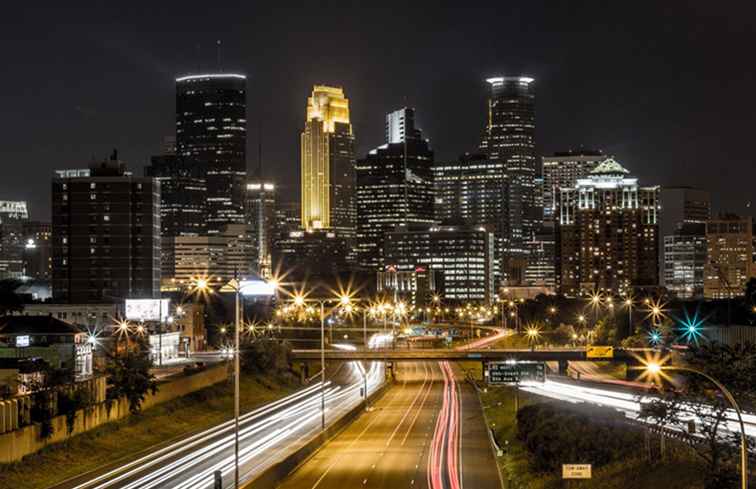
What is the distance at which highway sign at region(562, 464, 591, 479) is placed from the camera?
170 feet

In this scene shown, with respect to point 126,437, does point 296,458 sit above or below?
above

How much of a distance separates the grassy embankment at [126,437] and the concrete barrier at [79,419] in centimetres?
45

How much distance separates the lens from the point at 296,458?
67125 mm

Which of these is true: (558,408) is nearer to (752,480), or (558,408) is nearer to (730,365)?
(730,365)

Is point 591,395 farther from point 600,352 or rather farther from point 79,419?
point 79,419

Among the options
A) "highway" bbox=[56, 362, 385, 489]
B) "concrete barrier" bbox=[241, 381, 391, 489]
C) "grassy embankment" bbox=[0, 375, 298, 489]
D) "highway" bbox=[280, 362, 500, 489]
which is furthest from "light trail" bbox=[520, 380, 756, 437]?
"grassy embankment" bbox=[0, 375, 298, 489]

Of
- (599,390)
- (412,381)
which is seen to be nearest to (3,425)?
(599,390)

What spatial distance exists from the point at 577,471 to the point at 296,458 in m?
20.8

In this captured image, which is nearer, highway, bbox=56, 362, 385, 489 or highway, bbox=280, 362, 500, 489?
highway, bbox=56, 362, 385, 489

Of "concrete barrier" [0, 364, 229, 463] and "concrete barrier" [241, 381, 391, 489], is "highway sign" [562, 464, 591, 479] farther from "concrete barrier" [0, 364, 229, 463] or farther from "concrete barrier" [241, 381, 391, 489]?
"concrete barrier" [0, 364, 229, 463]

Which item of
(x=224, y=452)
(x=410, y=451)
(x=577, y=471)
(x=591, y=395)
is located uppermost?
(x=577, y=471)

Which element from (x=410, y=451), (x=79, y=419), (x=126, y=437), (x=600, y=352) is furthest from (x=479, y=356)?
(x=79, y=419)

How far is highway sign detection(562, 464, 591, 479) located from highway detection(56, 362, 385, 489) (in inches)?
719

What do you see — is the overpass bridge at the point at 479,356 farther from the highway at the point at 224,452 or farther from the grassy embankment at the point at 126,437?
the grassy embankment at the point at 126,437
